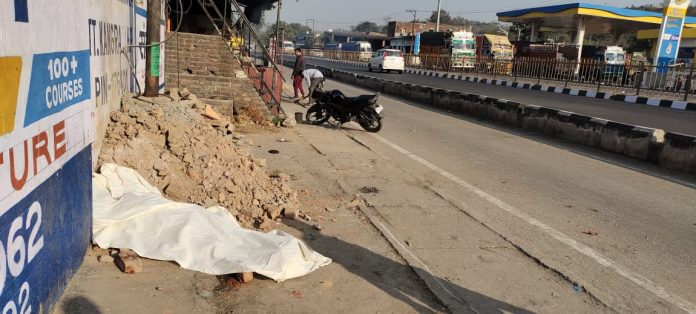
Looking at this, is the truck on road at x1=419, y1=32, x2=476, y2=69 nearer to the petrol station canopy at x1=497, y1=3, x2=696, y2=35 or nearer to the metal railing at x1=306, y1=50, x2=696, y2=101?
the metal railing at x1=306, y1=50, x2=696, y2=101

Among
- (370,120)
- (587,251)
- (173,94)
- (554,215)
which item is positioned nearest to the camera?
(587,251)

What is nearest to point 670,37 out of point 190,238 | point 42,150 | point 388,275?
point 388,275

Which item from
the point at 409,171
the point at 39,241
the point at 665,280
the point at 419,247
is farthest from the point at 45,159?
the point at 409,171

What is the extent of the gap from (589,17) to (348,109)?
3057 cm

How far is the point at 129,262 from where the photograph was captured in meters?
3.73

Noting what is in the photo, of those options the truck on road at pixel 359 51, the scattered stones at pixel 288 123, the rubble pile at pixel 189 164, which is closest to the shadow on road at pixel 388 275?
the rubble pile at pixel 189 164

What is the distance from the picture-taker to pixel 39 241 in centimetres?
281

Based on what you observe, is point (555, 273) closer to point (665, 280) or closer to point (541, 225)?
point (665, 280)

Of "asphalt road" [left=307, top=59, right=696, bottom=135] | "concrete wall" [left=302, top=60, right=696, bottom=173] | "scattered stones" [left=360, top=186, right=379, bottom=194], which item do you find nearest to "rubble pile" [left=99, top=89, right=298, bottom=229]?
"scattered stones" [left=360, top=186, right=379, bottom=194]

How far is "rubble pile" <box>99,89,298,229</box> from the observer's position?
17.2ft

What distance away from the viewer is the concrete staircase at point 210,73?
1184 centimetres

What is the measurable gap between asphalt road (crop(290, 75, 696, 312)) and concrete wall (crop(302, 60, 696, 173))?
0.53 meters

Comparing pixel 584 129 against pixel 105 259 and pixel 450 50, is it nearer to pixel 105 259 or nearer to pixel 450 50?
pixel 105 259

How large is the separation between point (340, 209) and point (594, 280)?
2627 mm
